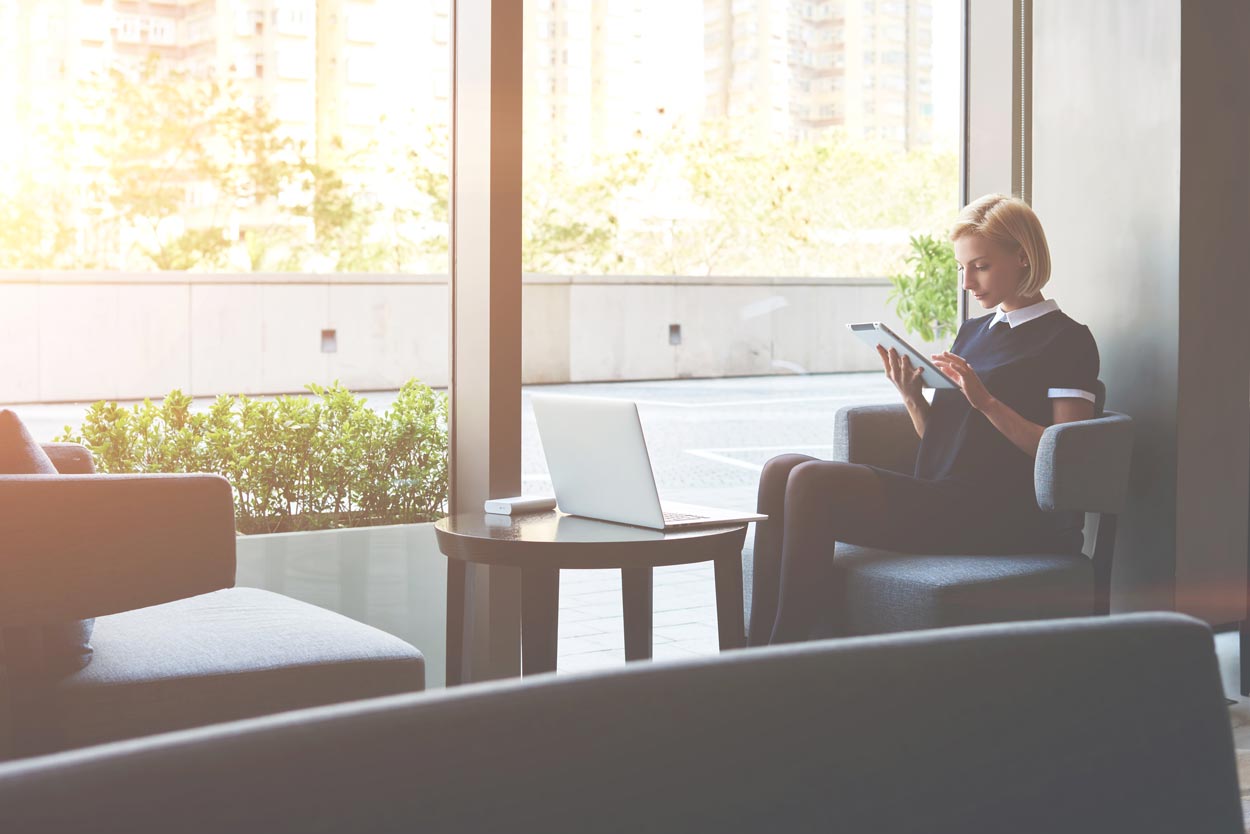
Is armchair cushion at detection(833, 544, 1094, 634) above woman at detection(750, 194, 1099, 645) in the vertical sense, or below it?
below

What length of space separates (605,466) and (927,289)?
2.10 m

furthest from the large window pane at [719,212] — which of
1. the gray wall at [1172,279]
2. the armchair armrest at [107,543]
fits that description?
the armchair armrest at [107,543]

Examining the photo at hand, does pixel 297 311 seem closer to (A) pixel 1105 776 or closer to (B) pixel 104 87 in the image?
(B) pixel 104 87

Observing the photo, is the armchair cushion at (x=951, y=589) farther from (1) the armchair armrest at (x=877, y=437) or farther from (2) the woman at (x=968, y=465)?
(1) the armchair armrest at (x=877, y=437)

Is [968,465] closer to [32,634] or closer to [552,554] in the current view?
[552,554]

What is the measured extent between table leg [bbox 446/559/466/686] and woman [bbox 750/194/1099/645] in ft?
2.38

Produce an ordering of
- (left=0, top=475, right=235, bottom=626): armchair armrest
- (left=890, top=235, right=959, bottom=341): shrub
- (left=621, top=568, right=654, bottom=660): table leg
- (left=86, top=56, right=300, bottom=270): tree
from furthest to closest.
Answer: (left=890, top=235, right=959, bottom=341): shrub
(left=86, top=56, right=300, bottom=270): tree
(left=621, top=568, right=654, bottom=660): table leg
(left=0, top=475, right=235, bottom=626): armchair armrest

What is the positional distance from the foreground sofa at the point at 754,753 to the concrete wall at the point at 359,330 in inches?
114

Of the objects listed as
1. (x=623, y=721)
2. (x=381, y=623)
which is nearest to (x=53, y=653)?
(x=381, y=623)

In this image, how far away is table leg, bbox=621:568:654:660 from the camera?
2.86 m

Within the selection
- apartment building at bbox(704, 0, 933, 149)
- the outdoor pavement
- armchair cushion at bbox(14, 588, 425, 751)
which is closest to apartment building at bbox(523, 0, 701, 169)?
apartment building at bbox(704, 0, 933, 149)

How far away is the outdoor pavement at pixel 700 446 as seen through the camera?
384 cm

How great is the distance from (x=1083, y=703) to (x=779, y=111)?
3.65 metres

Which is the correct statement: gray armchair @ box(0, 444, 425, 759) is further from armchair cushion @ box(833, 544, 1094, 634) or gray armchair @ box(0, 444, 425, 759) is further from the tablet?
the tablet
